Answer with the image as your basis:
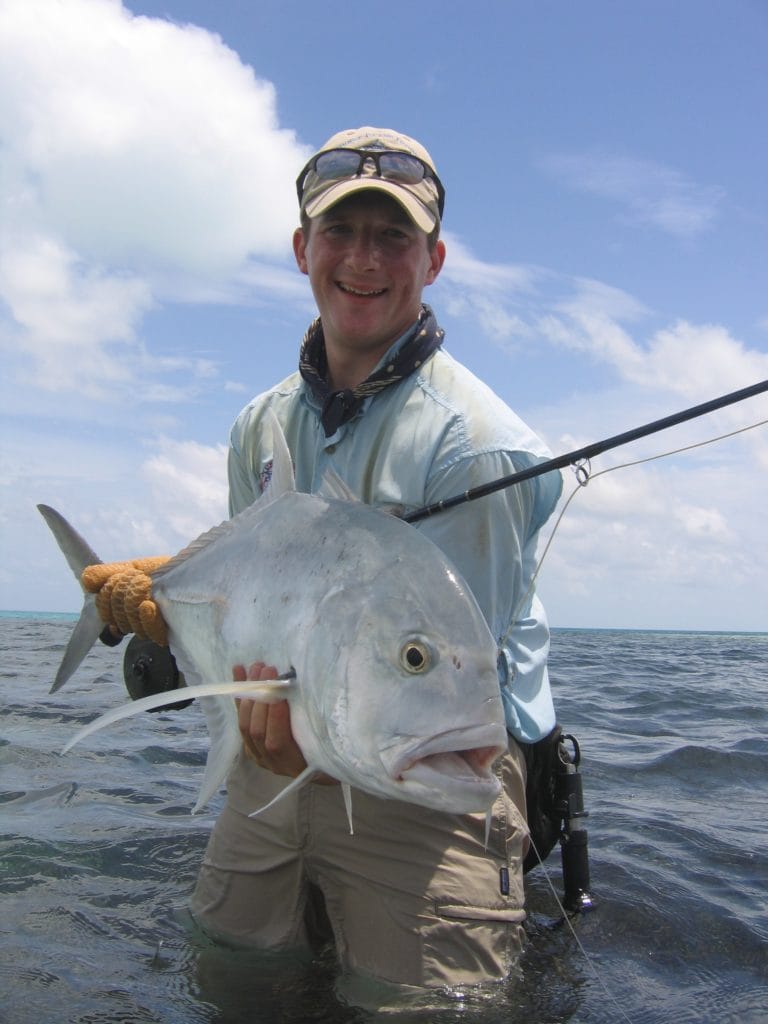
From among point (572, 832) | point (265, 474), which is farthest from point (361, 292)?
point (572, 832)

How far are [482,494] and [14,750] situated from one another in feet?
15.3

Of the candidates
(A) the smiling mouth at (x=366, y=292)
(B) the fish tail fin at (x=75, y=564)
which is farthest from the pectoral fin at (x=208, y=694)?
(A) the smiling mouth at (x=366, y=292)

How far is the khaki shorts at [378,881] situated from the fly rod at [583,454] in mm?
915

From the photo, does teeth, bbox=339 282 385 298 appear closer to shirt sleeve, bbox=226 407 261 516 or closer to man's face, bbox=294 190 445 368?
man's face, bbox=294 190 445 368

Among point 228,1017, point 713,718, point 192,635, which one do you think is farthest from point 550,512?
point 713,718

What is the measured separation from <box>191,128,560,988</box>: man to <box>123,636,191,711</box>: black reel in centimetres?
51

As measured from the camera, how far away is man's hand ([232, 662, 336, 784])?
230 cm

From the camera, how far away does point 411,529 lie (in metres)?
2.25

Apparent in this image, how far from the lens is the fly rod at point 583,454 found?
2.79 m

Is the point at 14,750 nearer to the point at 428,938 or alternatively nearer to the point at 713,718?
the point at 428,938

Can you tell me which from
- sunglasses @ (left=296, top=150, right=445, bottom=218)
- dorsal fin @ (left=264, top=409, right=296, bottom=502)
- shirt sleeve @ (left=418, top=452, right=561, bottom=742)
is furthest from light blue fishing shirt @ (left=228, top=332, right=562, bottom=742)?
sunglasses @ (left=296, top=150, right=445, bottom=218)

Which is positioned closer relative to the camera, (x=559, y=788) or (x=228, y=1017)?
(x=228, y=1017)

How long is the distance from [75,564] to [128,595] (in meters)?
0.50

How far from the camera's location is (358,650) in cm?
200
